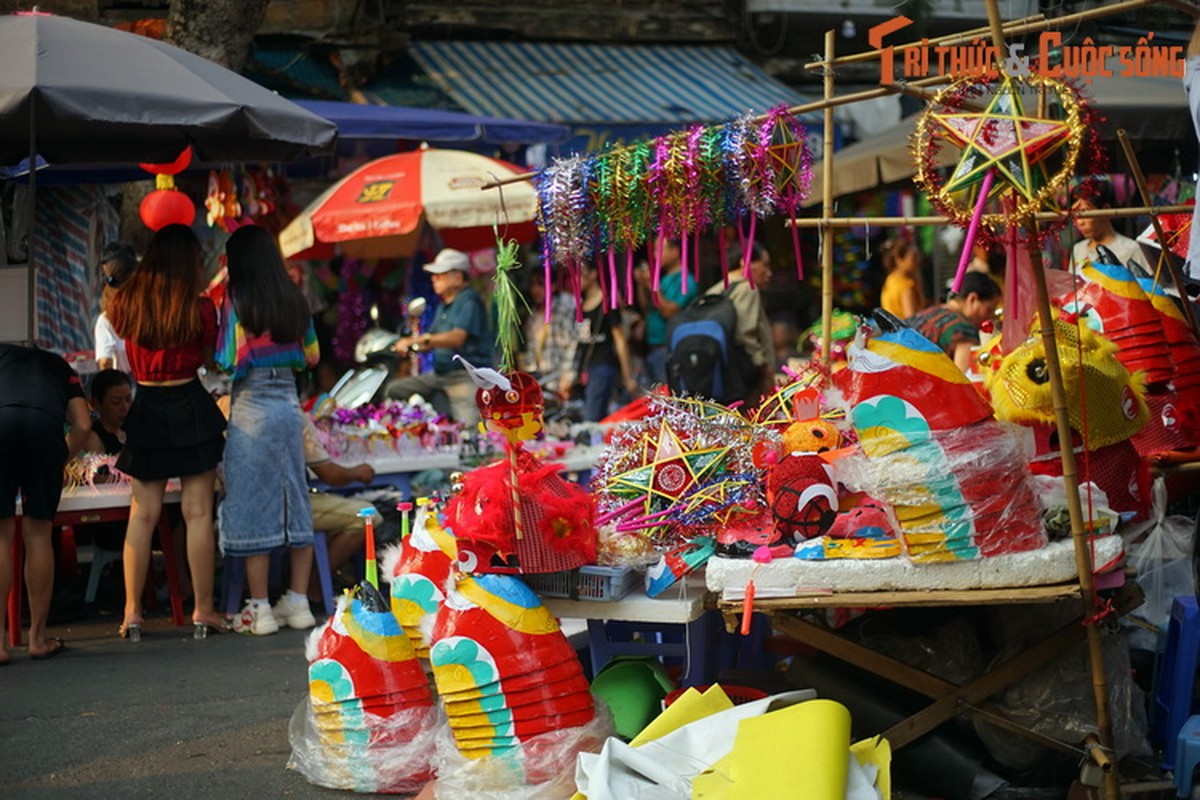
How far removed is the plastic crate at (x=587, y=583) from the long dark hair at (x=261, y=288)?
2899 mm

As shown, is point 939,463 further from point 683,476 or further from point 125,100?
point 125,100

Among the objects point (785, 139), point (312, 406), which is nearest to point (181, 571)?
point (312, 406)

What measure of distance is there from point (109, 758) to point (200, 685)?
3.34ft

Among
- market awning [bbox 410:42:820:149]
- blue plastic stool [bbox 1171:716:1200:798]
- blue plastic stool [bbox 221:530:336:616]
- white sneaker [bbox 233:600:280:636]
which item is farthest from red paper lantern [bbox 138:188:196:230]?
market awning [bbox 410:42:820:149]

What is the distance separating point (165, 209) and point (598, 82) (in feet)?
32.1

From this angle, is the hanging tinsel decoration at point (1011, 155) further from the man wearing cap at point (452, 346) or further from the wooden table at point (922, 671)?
the man wearing cap at point (452, 346)

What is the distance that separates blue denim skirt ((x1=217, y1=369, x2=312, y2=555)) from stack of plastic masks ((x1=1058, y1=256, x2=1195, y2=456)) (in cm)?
374

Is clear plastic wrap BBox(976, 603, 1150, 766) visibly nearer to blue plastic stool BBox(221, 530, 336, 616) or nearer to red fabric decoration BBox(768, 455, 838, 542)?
red fabric decoration BBox(768, 455, 838, 542)

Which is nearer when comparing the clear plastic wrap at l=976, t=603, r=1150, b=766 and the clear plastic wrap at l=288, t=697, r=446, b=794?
the clear plastic wrap at l=976, t=603, r=1150, b=766

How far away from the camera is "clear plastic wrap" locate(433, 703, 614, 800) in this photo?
467 cm

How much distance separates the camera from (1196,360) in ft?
19.6

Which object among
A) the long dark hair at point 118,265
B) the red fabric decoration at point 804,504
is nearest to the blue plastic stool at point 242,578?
the long dark hair at point 118,265

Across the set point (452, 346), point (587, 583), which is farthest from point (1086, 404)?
point (452, 346)

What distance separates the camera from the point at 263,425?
7.48 metres
